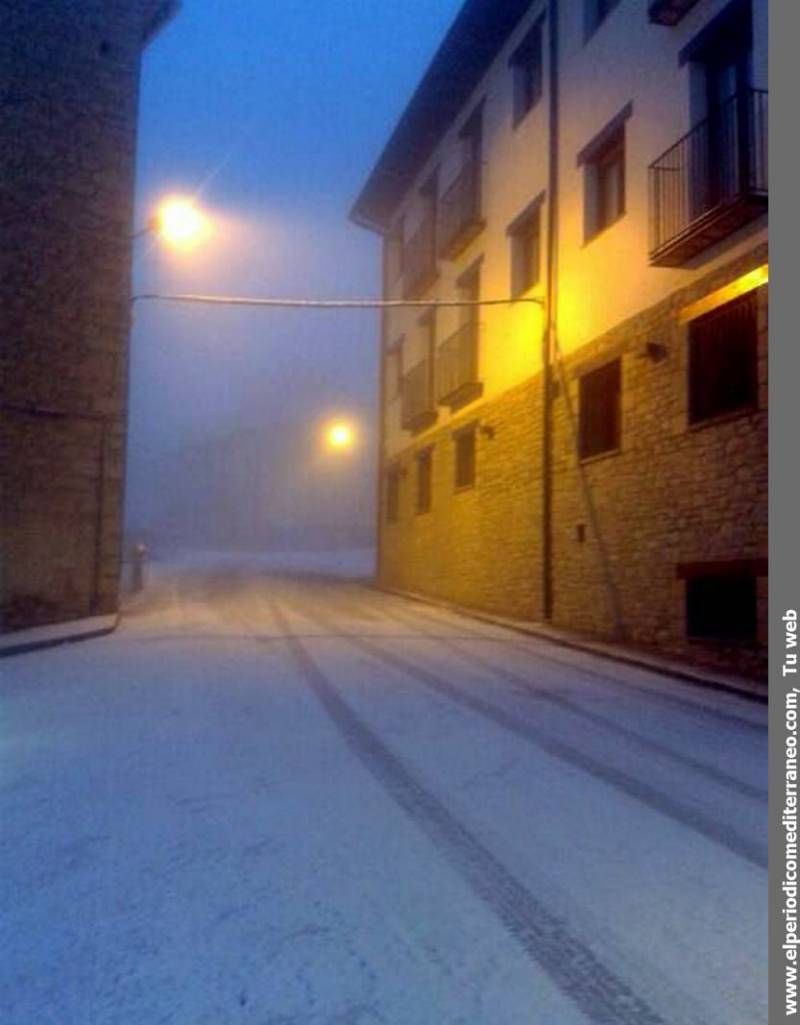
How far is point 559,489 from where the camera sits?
43.1ft

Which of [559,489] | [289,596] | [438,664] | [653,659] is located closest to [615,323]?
[559,489]

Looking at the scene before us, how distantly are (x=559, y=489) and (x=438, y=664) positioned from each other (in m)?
4.79

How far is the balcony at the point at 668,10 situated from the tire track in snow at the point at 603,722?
693 cm

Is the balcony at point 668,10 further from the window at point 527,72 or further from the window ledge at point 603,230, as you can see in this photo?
the window at point 527,72

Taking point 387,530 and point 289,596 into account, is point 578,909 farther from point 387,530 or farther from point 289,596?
point 387,530

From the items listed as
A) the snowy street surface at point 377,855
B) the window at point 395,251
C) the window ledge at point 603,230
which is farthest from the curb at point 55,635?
the window at point 395,251

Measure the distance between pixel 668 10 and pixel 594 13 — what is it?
10.1 ft

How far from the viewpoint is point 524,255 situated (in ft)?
Answer: 50.5

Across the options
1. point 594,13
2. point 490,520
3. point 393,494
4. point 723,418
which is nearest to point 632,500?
point 723,418

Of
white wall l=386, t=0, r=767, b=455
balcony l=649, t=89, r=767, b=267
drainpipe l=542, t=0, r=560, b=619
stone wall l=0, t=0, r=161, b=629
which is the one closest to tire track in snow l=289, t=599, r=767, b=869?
drainpipe l=542, t=0, r=560, b=619

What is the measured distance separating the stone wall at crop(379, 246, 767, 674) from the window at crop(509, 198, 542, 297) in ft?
5.84

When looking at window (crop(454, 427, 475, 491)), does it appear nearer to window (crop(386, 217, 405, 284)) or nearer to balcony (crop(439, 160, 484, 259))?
balcony (crop(439, 160, 484, 259))

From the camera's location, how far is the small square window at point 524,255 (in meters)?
15.0

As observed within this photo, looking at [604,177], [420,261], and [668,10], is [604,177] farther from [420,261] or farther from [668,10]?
[420,261]
